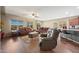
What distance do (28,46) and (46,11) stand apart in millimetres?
945

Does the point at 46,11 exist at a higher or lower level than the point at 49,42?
higher

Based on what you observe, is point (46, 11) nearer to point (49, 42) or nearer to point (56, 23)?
point (56, 23)

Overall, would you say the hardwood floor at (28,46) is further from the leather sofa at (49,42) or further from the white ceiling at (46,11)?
the white ceiling at (46,11)

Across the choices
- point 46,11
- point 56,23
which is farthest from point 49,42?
point 46,11

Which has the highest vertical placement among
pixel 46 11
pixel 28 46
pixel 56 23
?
pixel 46 11

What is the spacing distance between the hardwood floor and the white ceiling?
56 centimetres

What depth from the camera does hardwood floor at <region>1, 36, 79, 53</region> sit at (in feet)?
8.57

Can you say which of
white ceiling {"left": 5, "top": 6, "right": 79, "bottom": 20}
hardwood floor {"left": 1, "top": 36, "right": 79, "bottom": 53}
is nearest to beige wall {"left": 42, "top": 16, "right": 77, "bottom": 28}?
white ceiling {"left": 5, "top": 6, "right": 79, "bottom": 20}

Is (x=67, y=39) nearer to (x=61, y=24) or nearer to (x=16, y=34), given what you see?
(x=61, y=24)

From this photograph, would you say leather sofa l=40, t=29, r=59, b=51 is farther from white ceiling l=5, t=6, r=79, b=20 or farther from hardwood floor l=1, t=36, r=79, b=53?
white ceiling l=5, t=6, r=79, b=20

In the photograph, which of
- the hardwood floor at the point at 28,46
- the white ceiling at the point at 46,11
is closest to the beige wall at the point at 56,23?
the white ceiling at the point at 46,11

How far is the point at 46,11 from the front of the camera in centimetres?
271
